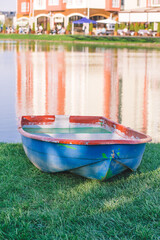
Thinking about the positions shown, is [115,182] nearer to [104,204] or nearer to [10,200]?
[104,204]

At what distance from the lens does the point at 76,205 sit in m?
4.62

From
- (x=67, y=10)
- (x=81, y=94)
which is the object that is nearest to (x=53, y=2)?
(x=67, y=10)

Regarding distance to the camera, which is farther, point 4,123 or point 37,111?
point 37,111

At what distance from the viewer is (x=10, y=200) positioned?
4.77 meters

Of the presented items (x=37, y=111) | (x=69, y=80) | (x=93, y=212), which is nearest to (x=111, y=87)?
(x=69, y=80)

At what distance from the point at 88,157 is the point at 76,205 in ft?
1.85

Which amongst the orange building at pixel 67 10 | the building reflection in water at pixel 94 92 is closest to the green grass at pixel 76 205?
the building reflection in water at pixel 94 92

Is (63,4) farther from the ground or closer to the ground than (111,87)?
farther from the ground

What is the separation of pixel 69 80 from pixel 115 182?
10861mm

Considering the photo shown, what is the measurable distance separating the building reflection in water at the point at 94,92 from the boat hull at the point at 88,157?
3366 millimetres

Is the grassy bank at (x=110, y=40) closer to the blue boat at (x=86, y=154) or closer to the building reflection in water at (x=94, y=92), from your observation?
the building reflection in water at (x=94, y=92)

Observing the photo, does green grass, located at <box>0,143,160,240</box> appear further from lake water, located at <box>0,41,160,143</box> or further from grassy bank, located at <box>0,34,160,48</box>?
grassy bank, located at <box>0,34,160,48</box>

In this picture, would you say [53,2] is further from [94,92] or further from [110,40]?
[94,92]

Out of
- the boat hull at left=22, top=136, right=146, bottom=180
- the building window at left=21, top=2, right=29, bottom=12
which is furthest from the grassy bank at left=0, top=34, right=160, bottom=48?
the boat hull at left=22, top=136, right=146, bottom=180
